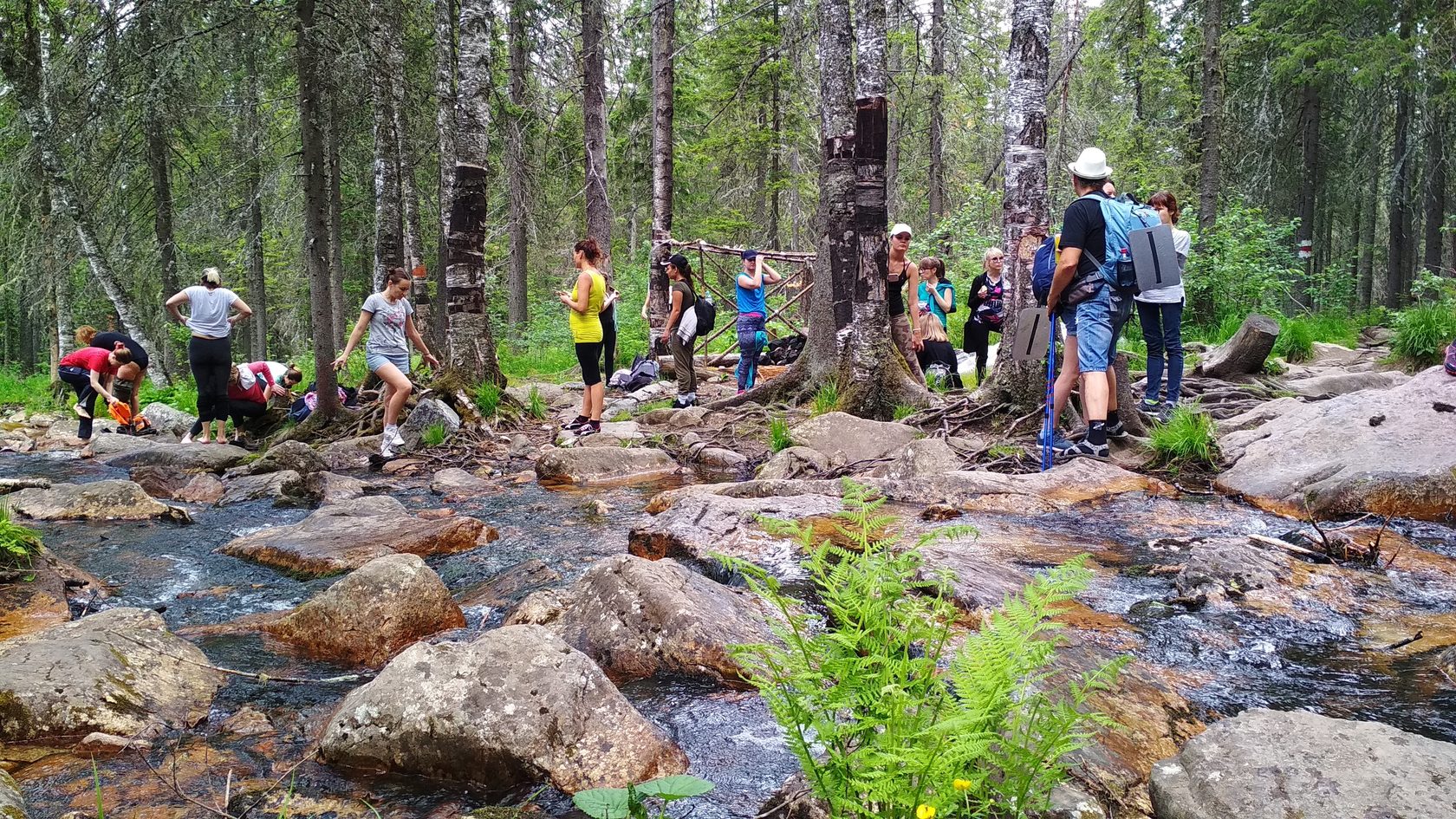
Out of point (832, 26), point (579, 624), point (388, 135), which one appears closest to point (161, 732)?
point (579, 624)

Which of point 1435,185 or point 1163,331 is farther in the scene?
point 1435,185

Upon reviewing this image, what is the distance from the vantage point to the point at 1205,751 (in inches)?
92.5

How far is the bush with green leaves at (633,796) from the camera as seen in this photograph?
1.76m

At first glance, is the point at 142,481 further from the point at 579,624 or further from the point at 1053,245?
the point at 1053,245

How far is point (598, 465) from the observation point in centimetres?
862

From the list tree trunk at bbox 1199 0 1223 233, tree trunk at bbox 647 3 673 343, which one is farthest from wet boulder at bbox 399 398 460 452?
tree trunk at bbox 1199 0 1223 233

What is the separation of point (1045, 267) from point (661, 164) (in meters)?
→ 10.6

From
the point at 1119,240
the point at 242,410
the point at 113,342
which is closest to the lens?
the point at 1119,240

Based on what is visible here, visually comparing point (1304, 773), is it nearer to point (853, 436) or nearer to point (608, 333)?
point (853, 436)

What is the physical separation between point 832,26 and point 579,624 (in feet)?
24.2

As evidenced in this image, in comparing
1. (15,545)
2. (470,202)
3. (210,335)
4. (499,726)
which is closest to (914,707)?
(499,726)

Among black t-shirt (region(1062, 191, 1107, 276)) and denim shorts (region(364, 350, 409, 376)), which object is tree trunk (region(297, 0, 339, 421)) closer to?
denim shorts (region(364, 350, 409, 376))

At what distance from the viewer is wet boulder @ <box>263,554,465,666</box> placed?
402cm

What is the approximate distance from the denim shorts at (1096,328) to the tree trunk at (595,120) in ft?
33.2
